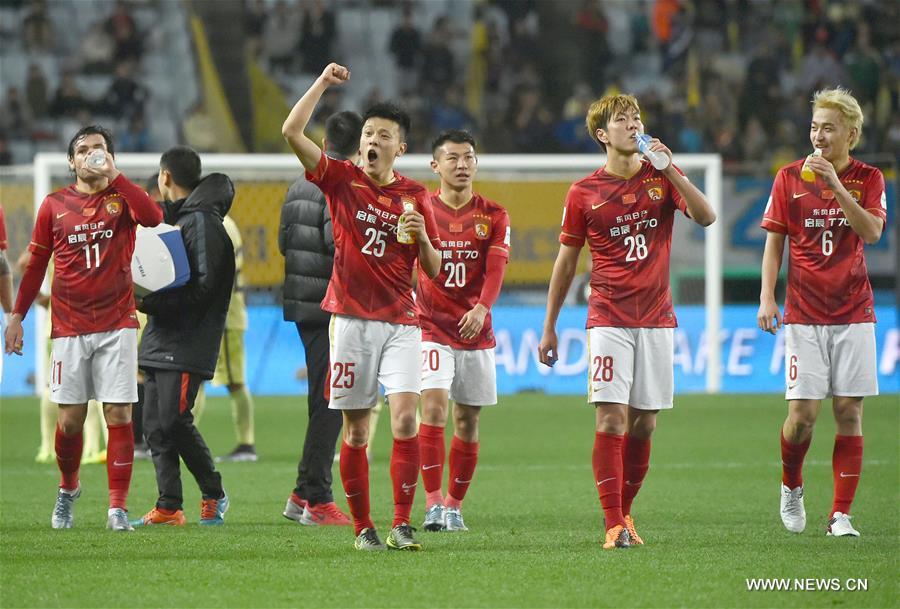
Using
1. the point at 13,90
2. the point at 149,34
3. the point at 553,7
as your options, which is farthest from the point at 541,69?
the point at 13,90

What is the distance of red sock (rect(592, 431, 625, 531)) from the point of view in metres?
6.77

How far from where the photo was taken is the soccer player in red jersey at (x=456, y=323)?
7.69 meters

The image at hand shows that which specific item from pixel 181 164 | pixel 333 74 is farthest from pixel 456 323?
pixel 333 74

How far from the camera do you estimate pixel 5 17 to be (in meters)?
24.1

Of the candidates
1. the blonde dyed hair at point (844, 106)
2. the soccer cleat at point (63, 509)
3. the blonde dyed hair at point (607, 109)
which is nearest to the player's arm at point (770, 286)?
the blonde dyed hair at point (844, 106)

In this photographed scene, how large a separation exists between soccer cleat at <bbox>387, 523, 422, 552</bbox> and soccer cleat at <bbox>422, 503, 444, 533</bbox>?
0.92 meters

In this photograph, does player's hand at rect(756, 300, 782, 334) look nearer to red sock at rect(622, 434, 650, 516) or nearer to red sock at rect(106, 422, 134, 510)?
red sock at rect(622, 434, 650, 516)

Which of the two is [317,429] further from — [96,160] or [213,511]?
[96,160]

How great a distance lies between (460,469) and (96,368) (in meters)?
1.97

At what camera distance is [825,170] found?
6.99 metres

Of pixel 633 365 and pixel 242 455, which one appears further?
pixel 242 455

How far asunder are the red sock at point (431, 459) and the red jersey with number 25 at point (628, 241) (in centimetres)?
118

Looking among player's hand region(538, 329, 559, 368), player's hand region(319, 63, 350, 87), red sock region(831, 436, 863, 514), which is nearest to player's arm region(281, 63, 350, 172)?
player's hand region(319, 63, 350, 87)

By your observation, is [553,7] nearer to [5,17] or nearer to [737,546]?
[5,17]
